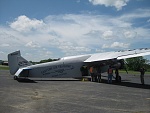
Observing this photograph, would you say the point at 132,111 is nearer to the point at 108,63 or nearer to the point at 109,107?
the point at 109,107

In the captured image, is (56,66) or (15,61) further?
(15,61)

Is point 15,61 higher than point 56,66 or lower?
higher

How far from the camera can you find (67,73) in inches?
888

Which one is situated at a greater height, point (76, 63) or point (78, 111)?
point (76, 63)

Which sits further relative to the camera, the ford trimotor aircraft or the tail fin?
the tail fin

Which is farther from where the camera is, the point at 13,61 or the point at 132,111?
the point at 13,61

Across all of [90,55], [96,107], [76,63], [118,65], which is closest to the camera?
[96,107]

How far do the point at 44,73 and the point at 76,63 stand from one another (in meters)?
3.77

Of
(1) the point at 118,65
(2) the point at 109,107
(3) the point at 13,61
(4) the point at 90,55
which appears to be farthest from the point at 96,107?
(4) the point at 90,55

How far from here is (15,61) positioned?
73.1 feet

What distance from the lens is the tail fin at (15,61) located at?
22250 millimetres

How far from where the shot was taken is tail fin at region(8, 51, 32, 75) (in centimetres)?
2225

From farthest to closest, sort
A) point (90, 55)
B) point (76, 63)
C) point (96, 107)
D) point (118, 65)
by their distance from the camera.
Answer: point (90, 55)
point (76, 63)
point (118, 65)
point (96, 107)

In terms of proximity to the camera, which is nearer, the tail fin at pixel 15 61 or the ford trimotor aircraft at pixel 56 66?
the ford trimotor aircraft at pixel 56 66
